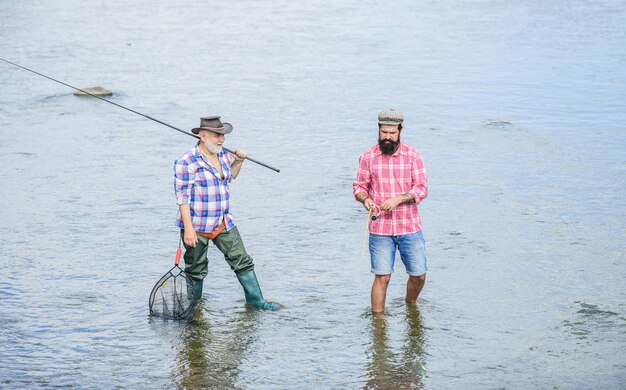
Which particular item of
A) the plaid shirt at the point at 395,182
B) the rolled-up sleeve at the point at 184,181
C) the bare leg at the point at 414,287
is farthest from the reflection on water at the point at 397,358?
the rolled-up sleeve at the point at 184,181

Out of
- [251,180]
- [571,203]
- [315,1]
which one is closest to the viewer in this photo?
[571,203]

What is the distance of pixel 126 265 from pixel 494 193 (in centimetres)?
427

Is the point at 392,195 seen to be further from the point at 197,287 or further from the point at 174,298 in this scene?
the point at 174,298

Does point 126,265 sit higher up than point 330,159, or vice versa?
point 330,159

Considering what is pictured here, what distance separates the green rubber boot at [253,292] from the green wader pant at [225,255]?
0.16 ft

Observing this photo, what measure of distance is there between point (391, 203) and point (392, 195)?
186 mm

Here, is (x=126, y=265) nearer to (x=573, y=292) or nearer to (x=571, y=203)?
(x=573, y=292)

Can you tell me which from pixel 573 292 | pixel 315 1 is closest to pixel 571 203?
pixel 573 292

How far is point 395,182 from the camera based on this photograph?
25.4ft

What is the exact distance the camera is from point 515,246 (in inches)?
392

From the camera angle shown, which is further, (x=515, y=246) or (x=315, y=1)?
(x=315, y=1)

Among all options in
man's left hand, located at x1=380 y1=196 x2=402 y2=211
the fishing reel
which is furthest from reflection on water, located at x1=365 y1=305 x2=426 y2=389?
man's left hand, located at x1=380 y1=196 x2=402 y2=211

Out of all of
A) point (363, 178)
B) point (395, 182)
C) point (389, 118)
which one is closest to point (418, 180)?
point (395, 182)

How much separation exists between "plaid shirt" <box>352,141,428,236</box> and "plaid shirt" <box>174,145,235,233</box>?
1024 mm
